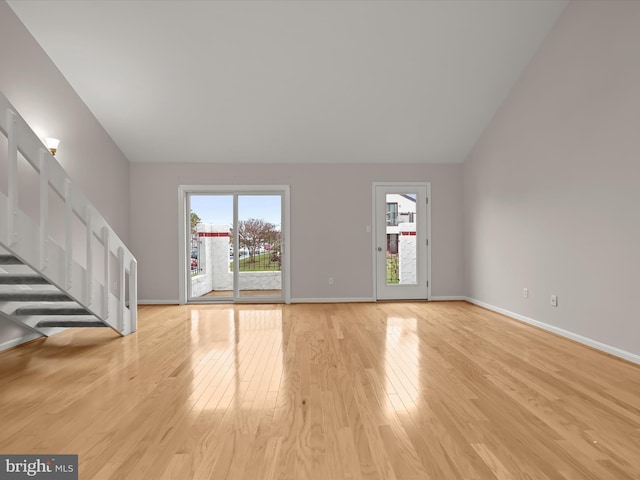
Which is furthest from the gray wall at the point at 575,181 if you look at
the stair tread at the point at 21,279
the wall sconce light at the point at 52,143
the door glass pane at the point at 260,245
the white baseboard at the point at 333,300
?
the wall sconce light at the point at 52,143

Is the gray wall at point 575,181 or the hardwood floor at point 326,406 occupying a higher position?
the gray wall at point 575,181

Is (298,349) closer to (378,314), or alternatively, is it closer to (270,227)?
(378,314)

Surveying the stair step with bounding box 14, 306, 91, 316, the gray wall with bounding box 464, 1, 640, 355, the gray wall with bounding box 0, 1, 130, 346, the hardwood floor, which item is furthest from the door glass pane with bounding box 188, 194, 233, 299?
the gray wall with bounding box 464, 1, 640, 355

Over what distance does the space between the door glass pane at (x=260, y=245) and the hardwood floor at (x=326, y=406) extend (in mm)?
2823

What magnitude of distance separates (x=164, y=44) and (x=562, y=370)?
570cm

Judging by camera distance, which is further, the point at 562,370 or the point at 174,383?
the point at 562,370

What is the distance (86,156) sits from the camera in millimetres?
6316

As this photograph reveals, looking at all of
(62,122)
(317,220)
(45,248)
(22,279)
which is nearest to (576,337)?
(317,220)

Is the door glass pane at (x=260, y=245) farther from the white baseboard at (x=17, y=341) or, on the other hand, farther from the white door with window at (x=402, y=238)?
the white baseboard at (x=17, y=341)

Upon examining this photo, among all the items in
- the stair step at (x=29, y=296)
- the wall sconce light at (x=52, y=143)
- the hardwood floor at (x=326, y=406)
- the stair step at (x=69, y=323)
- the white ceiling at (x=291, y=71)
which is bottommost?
the hardwood floor at (x=326, y=406)

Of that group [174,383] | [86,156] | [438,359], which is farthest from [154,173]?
[438,359]

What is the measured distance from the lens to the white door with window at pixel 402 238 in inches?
312

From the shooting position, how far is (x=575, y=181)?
4.70m

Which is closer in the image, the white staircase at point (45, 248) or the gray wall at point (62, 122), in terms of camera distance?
the white staircase at point (45, 248)
